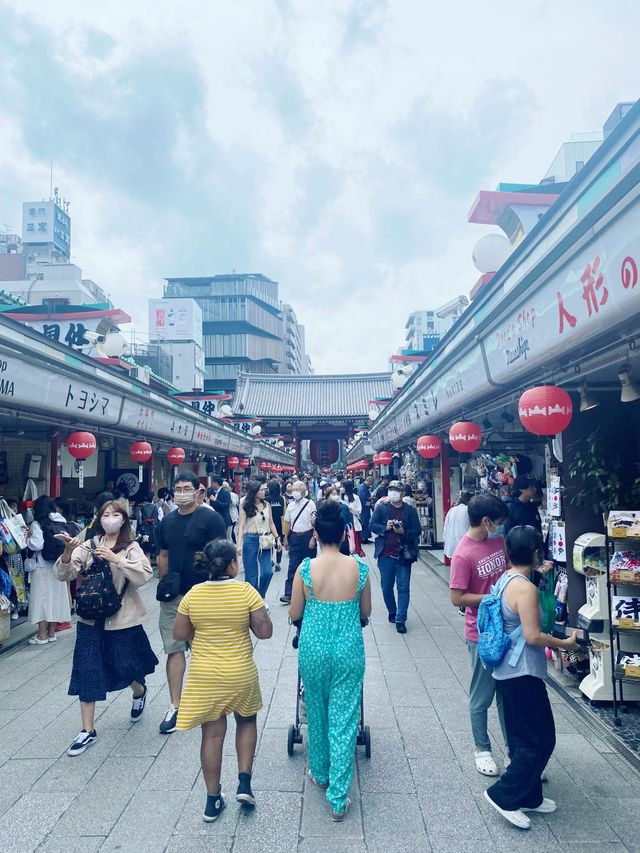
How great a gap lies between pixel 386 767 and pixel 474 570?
146cm

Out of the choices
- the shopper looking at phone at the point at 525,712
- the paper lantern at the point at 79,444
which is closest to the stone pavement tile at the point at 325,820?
the shopper looking at phone at the point at 525,712

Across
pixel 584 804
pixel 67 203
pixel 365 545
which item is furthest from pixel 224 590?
pixel 67 203

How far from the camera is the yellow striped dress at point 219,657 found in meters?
3.03

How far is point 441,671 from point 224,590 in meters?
3.27

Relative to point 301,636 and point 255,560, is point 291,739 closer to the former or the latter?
point 301,636

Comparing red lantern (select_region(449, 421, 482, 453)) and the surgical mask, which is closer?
the surgical mask

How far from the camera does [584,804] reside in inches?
127

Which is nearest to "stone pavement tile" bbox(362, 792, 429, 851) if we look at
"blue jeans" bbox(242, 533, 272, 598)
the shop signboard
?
the shop signboard

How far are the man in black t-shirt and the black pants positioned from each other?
2.45 meters

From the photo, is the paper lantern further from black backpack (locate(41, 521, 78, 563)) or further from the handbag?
the handbag

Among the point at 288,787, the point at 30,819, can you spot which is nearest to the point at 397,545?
the point at 288,787

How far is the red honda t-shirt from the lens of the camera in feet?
12.2

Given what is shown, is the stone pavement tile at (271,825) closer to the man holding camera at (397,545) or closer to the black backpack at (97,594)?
the black backpack at (97,594)

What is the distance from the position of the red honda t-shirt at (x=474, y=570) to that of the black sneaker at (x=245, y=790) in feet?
5.51
